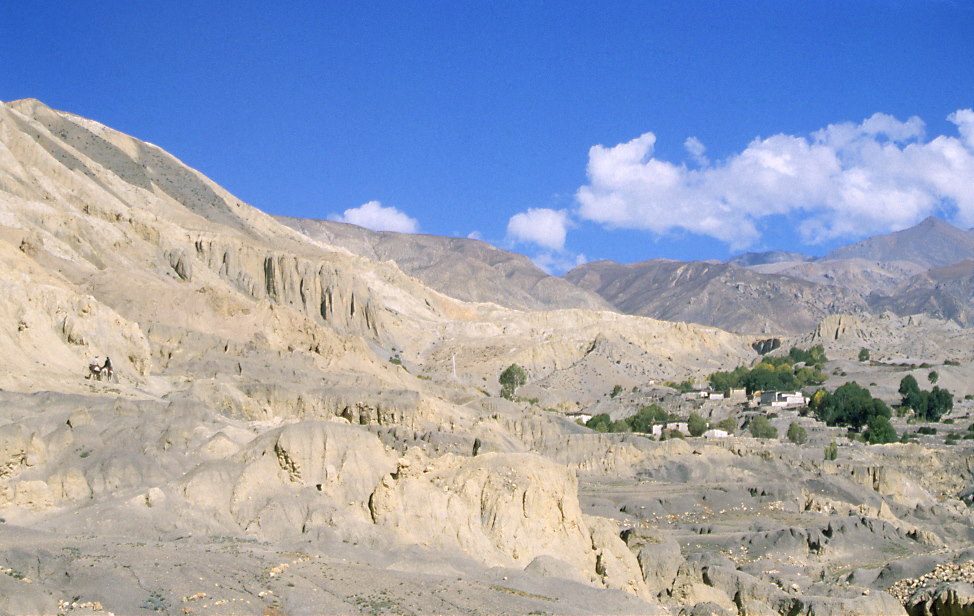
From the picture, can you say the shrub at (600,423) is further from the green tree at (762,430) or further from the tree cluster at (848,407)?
the tree cluster at (848,407)

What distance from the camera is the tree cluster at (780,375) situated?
372 ft

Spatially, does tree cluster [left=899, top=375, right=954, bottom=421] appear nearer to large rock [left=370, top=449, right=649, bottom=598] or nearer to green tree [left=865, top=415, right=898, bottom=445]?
green tree [left=865, top=415, right=898, bottom=445]

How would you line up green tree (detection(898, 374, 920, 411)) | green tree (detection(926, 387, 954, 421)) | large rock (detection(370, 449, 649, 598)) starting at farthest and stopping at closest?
green tree (detection(898, 374, 920, 411)), green tree (detection(926, 387, 954, 421)), large rock (detection(370, 449, 649, 598))

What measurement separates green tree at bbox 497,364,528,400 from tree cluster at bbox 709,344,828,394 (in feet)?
64.9

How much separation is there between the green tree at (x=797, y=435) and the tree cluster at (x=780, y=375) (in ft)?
80.2

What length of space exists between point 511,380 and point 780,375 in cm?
2894

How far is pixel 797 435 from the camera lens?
8569cm

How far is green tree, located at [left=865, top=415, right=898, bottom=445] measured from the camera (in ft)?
283

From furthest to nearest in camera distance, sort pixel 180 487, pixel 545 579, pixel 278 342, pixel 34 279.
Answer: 1. pixel 278 342
2. pixel 34 279
3. pixel 180 487
4. pixel 545 579

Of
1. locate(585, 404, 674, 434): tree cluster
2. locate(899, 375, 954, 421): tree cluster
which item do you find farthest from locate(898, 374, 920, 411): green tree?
locate(585, 404, 674, 434): tree cluster

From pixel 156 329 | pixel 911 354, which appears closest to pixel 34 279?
pixel 156 329

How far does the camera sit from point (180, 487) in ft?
111

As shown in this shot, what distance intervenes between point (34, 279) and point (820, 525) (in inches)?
1458

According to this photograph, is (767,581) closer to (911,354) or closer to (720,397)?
(720,397)
